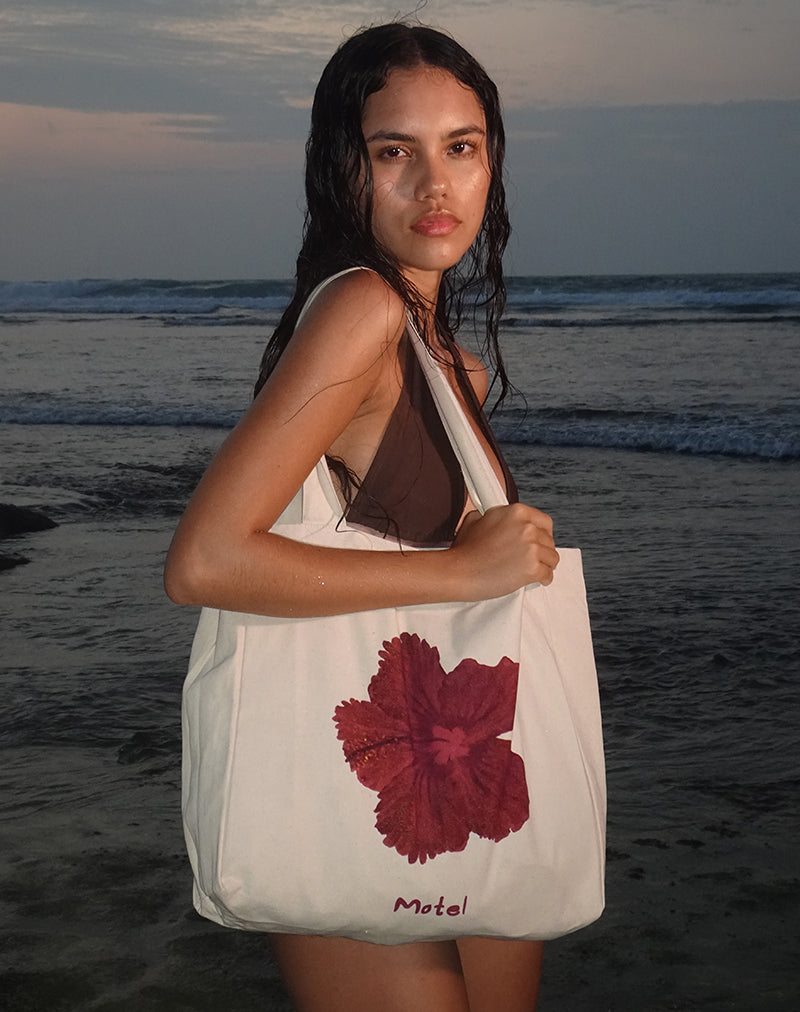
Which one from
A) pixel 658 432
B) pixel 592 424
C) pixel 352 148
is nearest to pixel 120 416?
pixel 592 424

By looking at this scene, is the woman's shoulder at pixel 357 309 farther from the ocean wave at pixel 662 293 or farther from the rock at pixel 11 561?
the ocean wave at pixel 662 293

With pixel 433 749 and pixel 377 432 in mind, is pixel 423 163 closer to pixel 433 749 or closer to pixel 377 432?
pixel 377 432

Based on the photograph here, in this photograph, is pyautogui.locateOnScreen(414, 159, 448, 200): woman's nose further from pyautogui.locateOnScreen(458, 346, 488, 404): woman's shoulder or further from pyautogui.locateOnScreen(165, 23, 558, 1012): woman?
pyautogui.locateOnScreen(458, 346, 488, 404): woman's shoulder

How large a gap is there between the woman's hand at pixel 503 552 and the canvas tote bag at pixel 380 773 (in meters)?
0.04

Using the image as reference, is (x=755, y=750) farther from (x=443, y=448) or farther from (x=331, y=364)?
(x=331, y=364)

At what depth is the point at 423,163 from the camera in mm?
1590

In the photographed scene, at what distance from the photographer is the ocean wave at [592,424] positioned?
996 centimetres

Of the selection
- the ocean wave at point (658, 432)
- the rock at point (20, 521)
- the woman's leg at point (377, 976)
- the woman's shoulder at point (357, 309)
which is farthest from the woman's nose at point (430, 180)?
the ocean wave at point (658, 432)

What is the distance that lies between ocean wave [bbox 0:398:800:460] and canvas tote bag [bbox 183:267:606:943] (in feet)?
24.0

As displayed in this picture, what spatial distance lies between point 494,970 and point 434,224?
105 cm

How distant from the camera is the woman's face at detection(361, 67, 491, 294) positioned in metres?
1.58

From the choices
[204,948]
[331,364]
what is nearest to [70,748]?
[204,948]

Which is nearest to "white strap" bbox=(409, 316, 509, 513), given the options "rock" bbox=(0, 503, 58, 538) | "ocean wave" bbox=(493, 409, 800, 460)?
"rock" bbox=(0, 503, 58, 538)

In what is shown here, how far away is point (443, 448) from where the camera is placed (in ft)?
5.05
